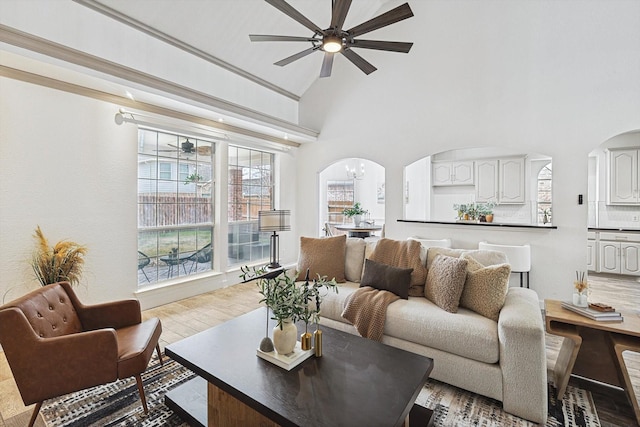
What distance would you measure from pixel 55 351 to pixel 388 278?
2.43 metres

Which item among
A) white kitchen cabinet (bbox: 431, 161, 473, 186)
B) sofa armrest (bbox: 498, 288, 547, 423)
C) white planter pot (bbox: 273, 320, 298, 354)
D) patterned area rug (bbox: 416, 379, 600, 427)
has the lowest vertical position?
patterned area rug (bbox: 416, 379, 600, 427)

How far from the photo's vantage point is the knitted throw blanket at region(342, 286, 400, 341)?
8.16 ft

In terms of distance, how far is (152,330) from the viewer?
2240 mm

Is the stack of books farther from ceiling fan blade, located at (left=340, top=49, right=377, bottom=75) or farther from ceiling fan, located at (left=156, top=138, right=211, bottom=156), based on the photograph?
ceiling fan, located at (left=156, top=138, right=211, bottom=156)

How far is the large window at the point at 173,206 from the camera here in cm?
401

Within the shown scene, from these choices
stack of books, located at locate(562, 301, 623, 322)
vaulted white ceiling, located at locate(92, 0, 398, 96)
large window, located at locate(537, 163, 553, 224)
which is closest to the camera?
stack of books, located at locate(562, 301, 623, 322)

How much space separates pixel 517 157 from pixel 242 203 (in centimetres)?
556

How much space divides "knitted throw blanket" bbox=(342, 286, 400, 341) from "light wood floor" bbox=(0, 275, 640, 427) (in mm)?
1460

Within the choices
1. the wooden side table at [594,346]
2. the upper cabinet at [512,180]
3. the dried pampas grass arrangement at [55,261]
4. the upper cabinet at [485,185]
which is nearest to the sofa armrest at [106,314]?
the dried pampas grass arrangement at [55,261]

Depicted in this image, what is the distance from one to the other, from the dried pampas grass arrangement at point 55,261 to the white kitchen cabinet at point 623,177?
857cm

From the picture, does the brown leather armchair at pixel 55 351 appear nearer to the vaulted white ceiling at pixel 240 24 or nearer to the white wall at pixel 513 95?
the vaulted white ceiling at pixel 240 24

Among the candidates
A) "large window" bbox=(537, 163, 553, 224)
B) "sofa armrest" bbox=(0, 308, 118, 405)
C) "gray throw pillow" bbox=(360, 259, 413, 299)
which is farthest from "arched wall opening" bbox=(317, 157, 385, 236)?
"sofa armrest" bbox=(0, 308, 118, 405)

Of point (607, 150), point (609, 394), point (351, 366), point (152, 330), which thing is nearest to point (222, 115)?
point (152, 330)

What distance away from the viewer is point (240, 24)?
421 cm
